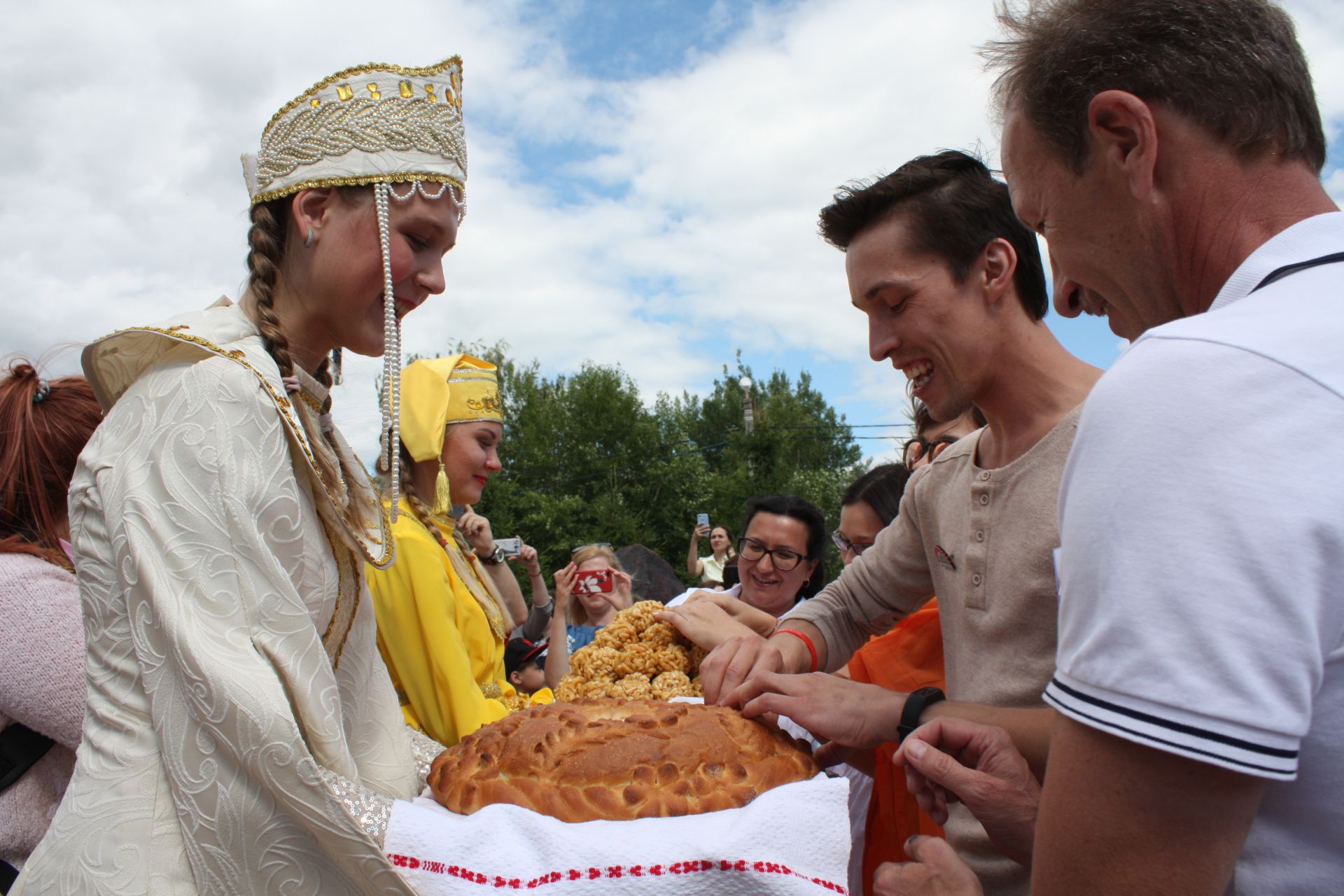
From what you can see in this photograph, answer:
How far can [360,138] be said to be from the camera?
1.88 m

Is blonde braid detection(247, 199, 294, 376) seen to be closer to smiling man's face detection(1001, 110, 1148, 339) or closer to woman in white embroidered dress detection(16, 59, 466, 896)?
woman in white embroidered dress detection(16, 59, 466, 896)

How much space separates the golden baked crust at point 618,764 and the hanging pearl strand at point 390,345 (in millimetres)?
601

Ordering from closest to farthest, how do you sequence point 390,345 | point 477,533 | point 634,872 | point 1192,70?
point 1192,70, point 634,872, point 390,345, point 477,533

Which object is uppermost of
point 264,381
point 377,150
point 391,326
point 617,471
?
point 377,150

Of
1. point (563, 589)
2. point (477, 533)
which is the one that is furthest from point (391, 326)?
point (563, 589)

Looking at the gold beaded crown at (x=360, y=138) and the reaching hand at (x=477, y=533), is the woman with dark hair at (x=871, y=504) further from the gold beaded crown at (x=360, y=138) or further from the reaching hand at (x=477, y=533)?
the reaching hand at (x=477, y=533)

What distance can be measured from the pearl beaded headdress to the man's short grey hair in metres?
1.30

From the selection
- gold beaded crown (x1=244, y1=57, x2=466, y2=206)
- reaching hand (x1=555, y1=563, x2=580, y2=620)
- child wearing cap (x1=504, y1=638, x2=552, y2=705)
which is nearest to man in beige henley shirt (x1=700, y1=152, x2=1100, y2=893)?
gold beaded crown (x1=244, y1=57, x2=466, y2=206)

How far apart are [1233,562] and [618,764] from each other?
98 cm

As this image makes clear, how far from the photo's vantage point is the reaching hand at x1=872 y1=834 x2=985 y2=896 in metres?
1.36

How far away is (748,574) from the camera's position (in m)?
4.68

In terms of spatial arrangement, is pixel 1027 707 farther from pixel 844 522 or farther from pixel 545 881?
pixel 844 522

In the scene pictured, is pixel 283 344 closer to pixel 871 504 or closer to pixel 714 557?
pixel 871 504

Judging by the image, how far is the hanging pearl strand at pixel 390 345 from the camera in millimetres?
1850
